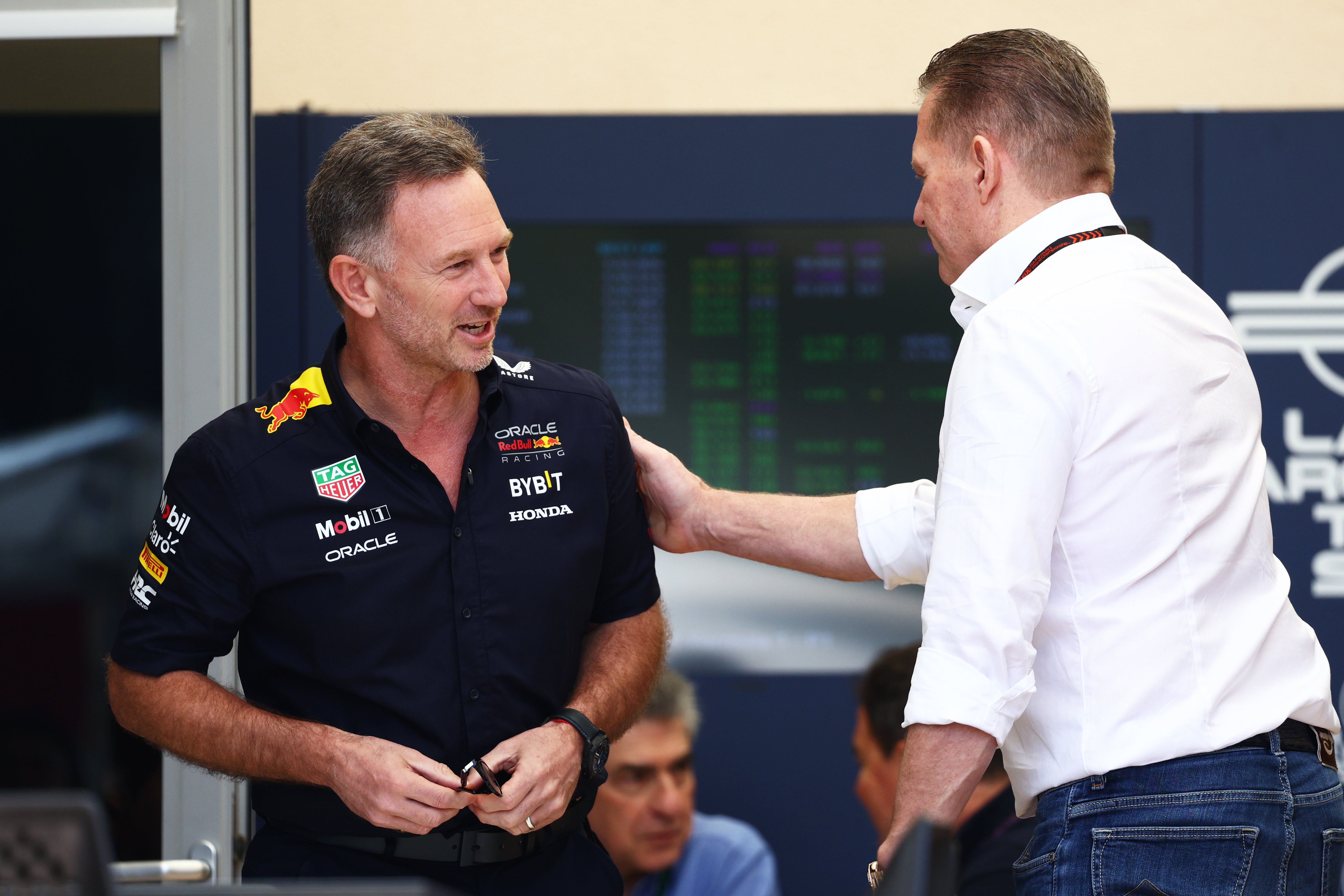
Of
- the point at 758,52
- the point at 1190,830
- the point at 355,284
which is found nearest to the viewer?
the point at 1190,830

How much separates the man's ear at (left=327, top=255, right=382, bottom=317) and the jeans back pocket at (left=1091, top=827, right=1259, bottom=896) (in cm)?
103

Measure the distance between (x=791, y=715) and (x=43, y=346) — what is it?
4.82 ft

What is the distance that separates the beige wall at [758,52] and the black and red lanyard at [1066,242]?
1.31 m

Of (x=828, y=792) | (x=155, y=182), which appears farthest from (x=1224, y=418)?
(x=155, y=182)

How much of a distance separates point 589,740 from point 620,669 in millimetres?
147

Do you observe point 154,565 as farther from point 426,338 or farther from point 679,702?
→ point 679,702

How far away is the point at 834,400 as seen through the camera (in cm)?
231

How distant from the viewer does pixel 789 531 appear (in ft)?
5.74

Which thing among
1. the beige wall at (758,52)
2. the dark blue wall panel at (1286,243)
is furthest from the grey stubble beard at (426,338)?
the dark blue wall panel at (1286,243)

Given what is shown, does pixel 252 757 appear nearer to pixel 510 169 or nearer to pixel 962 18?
pixel 510 169

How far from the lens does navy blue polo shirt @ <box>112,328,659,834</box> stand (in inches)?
56.3

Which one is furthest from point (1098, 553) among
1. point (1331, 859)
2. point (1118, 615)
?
point (1331, 859)

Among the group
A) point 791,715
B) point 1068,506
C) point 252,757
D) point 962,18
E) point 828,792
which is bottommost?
point 828,792

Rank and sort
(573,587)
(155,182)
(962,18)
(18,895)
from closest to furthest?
(18,895), (573,587), (155,182), (962,18)
